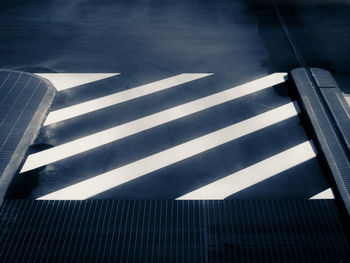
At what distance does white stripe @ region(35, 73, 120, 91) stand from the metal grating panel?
254 centimetres

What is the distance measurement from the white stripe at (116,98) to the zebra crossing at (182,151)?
17 mm

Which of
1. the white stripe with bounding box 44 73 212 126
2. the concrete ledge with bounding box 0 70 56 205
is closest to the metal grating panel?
the concrete ledge with bounding box 0 70 56 205

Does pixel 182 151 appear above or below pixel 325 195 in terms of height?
above

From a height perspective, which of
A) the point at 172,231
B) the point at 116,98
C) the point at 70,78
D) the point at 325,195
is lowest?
the point at 172,231

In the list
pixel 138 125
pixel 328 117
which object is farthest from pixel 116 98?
pixel 328 117

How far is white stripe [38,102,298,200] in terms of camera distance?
382 cm

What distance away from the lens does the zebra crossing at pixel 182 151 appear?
3.87 meters

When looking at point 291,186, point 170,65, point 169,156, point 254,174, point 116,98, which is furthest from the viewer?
point 170,65

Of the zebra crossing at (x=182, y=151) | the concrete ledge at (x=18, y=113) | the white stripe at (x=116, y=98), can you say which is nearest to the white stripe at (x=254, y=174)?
the zebra crossing at (x=182, y=151)

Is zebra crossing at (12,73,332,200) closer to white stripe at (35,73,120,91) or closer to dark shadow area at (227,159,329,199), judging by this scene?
dark shadow area at (227,159,329,199)

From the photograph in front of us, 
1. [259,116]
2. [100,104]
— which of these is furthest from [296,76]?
[100,104]

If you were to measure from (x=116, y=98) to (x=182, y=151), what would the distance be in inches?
68.3

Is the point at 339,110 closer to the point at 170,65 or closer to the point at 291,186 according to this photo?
the point at 291,186

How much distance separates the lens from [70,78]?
5637 millimetres
